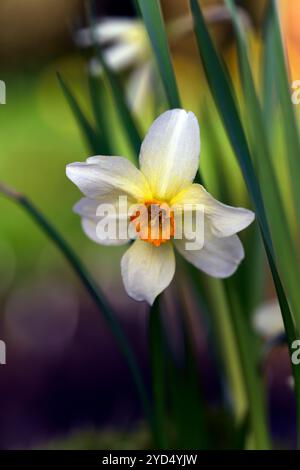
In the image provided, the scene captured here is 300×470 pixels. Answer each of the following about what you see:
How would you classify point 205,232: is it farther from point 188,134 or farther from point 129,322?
point 129,322

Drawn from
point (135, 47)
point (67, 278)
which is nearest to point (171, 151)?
point (135, 47)

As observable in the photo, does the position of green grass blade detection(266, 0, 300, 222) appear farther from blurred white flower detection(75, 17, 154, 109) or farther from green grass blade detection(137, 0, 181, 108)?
blurred white flower detection(75, 17, 154, 109)

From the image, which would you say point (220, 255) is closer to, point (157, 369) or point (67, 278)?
point (157, 369)

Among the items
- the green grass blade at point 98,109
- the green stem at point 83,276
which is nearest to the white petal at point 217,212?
the green stem at point 83,276

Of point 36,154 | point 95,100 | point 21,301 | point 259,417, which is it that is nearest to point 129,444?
point 259,417

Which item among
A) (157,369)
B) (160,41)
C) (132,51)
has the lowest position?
(157,369)

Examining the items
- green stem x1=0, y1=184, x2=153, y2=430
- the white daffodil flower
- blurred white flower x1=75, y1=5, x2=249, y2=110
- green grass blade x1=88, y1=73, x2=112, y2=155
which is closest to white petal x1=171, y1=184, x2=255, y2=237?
A: the white daffodil flower

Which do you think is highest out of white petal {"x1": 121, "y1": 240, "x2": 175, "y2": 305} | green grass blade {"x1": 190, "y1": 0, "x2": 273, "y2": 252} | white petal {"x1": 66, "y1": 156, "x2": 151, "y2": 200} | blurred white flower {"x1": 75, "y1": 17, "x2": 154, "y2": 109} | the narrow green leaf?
blurred white flower {"x1": 75, "y1": 17, "x2": 154, "y2": 109}
